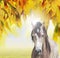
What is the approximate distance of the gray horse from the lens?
112cm

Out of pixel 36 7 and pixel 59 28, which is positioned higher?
pixel 36 7

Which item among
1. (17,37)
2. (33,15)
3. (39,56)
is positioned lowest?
(39,56)

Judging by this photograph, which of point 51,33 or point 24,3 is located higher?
point 24,3

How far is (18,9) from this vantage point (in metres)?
1.15

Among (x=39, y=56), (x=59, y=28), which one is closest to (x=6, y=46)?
(x=39, y=56)

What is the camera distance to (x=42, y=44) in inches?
44.4

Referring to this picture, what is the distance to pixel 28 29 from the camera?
1.13m

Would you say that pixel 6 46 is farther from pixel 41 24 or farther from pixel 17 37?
pixel 41 24

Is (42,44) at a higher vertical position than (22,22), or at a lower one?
lower

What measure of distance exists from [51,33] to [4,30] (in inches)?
10.7

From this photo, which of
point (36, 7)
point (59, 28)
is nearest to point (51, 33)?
point (59, 28)

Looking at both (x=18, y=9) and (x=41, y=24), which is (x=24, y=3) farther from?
(x=41, y=24)

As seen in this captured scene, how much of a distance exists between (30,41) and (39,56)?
99 mm

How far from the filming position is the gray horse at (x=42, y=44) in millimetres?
1122
